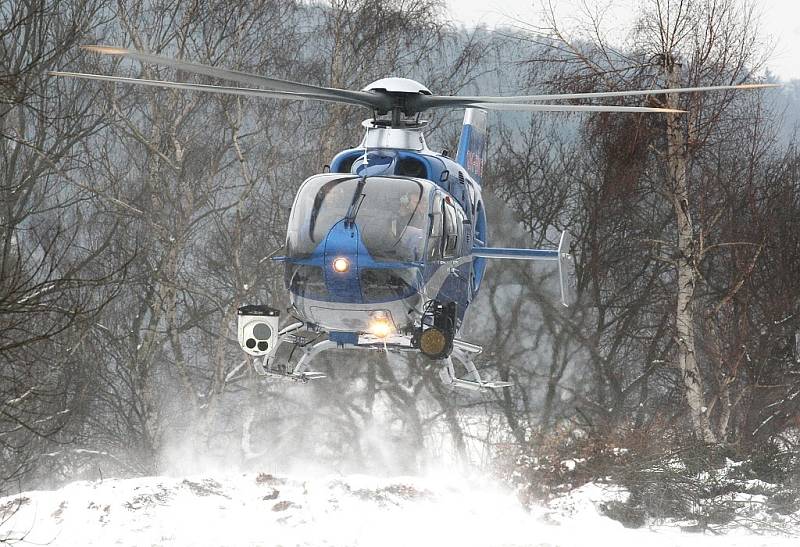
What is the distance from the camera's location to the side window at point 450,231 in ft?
34.5

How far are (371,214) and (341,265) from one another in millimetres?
584

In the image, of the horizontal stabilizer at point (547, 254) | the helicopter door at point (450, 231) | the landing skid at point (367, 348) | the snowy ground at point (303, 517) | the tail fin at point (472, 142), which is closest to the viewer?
the landing skid at point (367, 348)

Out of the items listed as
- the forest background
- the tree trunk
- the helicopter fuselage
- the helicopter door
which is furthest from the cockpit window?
the tree trunk

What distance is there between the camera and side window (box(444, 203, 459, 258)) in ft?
34.5

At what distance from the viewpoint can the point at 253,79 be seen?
8.29m

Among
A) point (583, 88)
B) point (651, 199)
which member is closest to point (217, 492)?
point (583, 88)

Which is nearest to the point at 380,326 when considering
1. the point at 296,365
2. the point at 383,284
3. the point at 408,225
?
the point at 383,284

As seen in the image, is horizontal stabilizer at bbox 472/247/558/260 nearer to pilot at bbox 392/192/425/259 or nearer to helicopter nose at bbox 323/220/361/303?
pilot at bbox 392/192/425/259

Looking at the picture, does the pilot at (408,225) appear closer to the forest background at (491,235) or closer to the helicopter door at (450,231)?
the helicopter door at (450,231)

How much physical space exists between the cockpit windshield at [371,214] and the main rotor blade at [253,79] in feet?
2.90

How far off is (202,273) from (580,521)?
15110mm

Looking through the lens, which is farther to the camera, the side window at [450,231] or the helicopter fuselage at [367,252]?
the side window at [450,231]

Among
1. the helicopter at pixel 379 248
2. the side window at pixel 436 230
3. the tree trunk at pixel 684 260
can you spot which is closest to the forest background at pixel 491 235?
the tree trunk at pixel 684 260

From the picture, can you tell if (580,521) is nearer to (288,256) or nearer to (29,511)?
(288,256)
